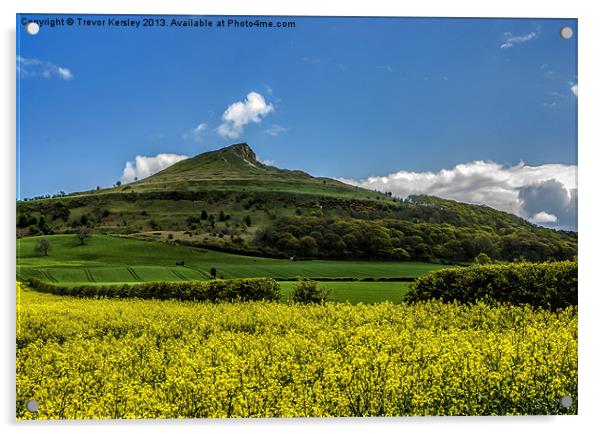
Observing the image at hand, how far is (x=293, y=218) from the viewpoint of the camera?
22.6ft

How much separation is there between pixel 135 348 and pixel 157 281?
83cm

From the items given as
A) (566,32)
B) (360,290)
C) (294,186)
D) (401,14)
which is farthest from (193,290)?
(566,32)

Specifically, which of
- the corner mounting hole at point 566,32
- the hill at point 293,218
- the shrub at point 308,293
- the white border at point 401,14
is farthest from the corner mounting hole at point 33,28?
the corner mounting hole at point 566,32

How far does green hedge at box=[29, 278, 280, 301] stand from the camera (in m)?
6.66

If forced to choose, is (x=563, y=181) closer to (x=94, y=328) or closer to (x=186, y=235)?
(x=186, y=235)

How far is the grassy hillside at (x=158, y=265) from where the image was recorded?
21.4ft

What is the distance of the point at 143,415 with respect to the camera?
5.69 meters

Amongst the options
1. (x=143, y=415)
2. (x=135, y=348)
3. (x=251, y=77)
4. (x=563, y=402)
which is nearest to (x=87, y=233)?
(x=135, y=348)

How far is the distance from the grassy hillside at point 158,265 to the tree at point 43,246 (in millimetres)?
35

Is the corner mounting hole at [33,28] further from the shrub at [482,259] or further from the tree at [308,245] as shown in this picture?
the shrub at [482,259]

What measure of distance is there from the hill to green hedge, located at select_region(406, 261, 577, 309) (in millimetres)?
164

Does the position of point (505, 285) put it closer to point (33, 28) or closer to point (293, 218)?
point (293, 218)

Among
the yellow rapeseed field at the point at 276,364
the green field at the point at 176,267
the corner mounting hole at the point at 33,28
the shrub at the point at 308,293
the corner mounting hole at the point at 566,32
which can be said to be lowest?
the yellow rapeseed field at the point at 276,364

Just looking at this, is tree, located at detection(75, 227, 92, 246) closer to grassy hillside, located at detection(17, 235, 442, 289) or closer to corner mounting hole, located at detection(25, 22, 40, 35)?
grassy hillside, located at detection(17, 235, 442, 289)
